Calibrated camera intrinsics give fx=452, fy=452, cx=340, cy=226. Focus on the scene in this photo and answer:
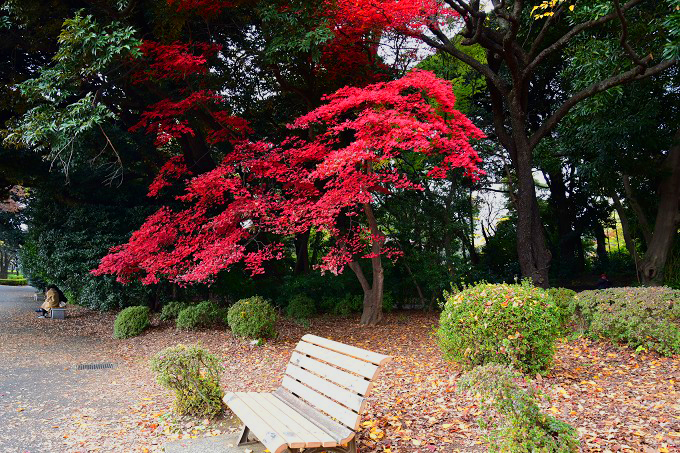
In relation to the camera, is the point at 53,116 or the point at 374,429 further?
the point at 53,116

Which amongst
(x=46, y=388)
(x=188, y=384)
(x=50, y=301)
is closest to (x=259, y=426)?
(x=188, y=384)

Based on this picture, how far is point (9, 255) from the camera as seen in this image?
35625 mm

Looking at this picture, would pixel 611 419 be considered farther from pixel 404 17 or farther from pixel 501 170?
pixel 501 170

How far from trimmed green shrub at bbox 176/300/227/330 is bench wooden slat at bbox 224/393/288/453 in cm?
605

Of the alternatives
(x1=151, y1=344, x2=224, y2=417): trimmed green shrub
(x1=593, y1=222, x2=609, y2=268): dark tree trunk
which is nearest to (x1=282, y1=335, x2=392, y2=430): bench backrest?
(x1=151, y1=344, x2=224, y2=417): trimmed green shrub

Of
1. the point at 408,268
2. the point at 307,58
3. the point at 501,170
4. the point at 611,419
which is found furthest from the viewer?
the point at 501,170

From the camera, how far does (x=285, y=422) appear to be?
304 cm

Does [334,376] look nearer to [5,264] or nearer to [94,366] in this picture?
[94,366]

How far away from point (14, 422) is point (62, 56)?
5.35m

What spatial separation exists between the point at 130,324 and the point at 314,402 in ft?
24.4

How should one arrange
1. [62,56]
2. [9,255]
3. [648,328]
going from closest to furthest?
[648,328] < [62,56] < [9,255]

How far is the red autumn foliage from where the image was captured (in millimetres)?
6820

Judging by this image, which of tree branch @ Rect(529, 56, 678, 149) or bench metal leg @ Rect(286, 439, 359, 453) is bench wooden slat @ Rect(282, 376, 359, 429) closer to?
bench metal leg @ Rect(286, 439, 359, 453)

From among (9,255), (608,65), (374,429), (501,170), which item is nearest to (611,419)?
(374,429)
